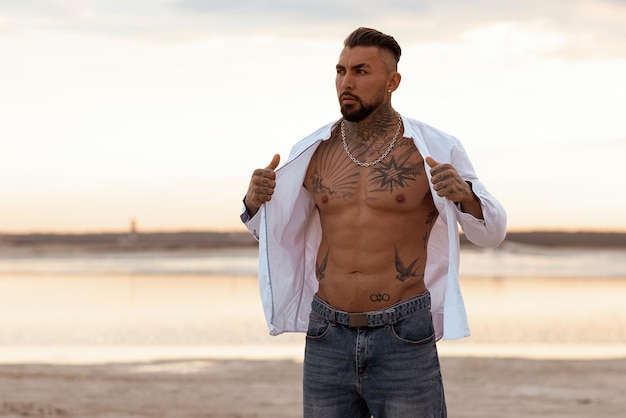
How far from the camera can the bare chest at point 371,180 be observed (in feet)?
16.9

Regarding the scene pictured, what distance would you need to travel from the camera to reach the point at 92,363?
13836mm

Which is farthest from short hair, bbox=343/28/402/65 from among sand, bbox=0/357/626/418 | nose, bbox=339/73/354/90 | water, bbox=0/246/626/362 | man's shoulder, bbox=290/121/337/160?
water, bbox=0/246/626/362

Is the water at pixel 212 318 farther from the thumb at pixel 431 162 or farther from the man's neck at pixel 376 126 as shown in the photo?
the thumb at pixel 431 162

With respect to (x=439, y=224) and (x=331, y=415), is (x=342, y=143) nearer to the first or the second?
(x=439, y=224)

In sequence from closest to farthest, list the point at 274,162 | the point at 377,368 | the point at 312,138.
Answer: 1. the point at 377,368
2. the point at 274,162
3. the point at 312,138

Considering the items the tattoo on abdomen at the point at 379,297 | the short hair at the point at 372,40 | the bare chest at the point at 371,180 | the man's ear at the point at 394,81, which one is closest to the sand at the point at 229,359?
the bare chest at the point at 371,180

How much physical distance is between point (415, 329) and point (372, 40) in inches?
52.5

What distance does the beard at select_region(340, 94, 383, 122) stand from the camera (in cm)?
506

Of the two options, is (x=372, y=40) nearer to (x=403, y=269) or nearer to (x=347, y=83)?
(x=347, y=83)

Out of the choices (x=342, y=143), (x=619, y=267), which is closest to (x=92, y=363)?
(x=342, y=143)

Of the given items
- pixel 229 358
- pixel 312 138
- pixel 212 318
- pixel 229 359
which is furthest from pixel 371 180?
pixel 212 318

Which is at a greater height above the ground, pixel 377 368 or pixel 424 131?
pixel 424 131

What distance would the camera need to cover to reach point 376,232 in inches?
201

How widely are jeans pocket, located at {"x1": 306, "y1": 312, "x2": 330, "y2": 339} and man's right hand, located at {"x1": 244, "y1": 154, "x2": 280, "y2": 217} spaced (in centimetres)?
61
